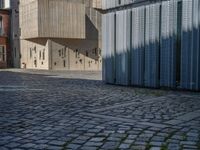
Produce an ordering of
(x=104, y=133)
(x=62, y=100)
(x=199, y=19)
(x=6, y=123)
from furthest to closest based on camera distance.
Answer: (x=199, y=19)
(x=62, y=100)
(x=6, y=123)
(x=104, y=133)

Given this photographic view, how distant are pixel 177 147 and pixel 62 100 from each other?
18.5 feet

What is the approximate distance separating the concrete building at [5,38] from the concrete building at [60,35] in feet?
8.68

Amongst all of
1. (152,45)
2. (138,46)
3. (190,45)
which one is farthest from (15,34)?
(190,45)

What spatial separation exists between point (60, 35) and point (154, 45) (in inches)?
831

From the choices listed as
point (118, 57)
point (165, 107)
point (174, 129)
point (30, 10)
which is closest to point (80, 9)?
point (30, 10)

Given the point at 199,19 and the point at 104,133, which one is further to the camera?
the point at 199,19

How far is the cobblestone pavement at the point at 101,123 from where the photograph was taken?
541cm

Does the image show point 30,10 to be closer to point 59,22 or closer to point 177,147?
point 59,22

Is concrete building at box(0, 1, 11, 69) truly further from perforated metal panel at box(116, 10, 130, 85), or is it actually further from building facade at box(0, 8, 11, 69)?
perforated metal panel at box(116, 10, 130, 85)

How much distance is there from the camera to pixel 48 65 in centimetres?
3303

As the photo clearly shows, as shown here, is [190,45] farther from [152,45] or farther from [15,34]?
[15,34]

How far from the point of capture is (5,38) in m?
38.6

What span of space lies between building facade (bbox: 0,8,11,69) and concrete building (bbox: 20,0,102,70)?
265 centimetres

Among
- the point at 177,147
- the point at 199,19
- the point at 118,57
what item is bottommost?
the point at 177,147
